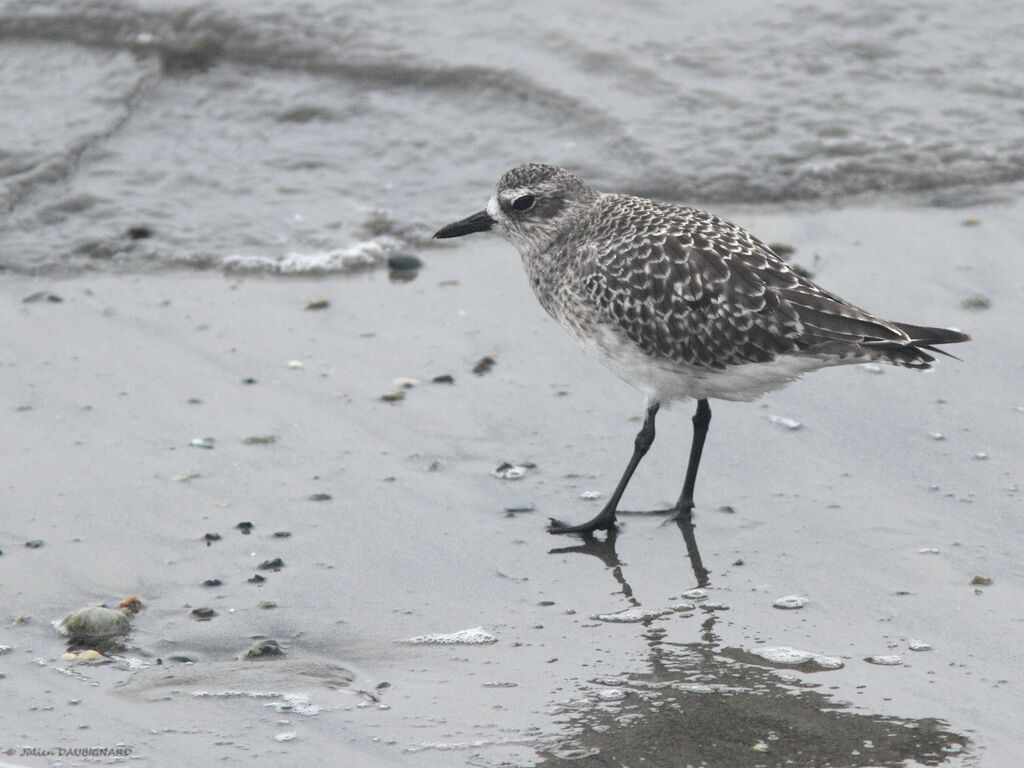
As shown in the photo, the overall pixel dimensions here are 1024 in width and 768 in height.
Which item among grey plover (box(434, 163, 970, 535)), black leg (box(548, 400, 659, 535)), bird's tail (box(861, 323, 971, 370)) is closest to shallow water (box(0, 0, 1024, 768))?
black leg (box(548, 400, 659, 535))

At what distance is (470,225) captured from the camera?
703 centimetres

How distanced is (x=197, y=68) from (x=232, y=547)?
7468 mm

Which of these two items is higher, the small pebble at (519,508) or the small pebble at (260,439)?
the small pebble at (260,439)

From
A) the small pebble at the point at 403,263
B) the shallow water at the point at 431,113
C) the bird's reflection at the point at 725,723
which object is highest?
the shallow water at the point at 431,113

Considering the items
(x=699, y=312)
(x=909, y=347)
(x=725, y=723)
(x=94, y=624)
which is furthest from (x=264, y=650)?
(x=909, y=347)

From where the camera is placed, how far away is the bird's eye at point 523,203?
6805 millimetres

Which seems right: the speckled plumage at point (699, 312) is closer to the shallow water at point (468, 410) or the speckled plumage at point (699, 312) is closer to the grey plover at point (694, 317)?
the grey plover at point (694, 317)

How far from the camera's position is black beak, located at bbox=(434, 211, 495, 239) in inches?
276

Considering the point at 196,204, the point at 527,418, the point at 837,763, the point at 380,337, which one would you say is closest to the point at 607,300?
the point at 527,418

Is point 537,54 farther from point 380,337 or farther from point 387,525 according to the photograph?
point 387,525

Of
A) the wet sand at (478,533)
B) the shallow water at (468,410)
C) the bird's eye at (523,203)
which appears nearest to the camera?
the wet sand at (478,533)

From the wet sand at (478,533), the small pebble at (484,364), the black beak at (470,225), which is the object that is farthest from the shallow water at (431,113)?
the black beak at (470,225)

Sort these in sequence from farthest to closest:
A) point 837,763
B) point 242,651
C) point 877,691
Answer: point 242,651 → point 877,691 → point 837,763

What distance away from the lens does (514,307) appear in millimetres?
8156
